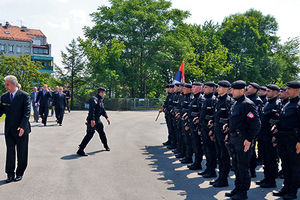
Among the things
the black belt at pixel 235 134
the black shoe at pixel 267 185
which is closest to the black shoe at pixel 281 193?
the black shoe at pixel 267 185

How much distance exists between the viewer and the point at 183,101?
31.3 feet

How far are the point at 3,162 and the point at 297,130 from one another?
23.5 ft

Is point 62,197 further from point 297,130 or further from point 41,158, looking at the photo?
point 297,130

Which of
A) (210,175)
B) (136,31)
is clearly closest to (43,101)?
(210,175)

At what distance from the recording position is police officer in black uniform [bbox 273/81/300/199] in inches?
235

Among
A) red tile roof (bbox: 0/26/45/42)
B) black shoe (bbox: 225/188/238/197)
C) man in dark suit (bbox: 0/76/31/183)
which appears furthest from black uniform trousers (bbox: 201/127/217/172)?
red tile roof (bbox: 0/26/45/42)

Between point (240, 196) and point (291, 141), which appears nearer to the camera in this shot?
point (240, 196)

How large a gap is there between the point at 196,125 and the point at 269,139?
1914 mm

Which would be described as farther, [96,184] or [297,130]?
[96,184]

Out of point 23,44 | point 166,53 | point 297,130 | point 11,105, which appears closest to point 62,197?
point 11,105

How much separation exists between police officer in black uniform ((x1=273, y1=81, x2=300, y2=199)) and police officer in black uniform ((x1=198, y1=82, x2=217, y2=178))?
1.58 metres

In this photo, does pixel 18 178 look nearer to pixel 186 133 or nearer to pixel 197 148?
pixel 197 148

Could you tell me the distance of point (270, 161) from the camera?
6812mm

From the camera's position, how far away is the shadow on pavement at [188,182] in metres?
6.12
